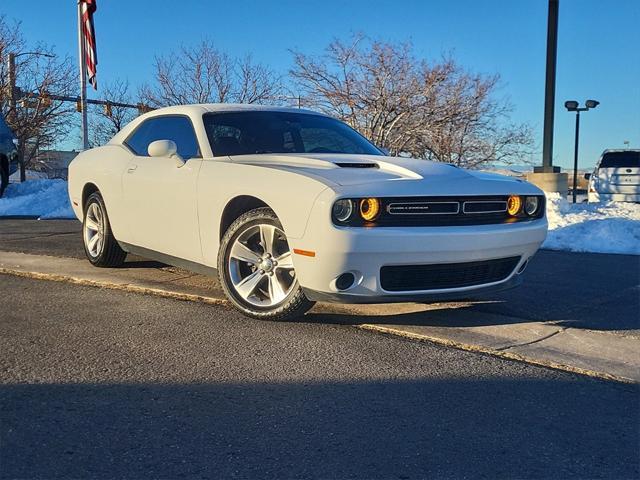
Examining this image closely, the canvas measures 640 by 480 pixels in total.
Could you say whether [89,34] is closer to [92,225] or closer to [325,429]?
[92,225]

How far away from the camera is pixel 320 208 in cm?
358

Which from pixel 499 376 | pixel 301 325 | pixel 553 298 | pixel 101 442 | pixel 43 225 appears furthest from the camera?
pixel 43 225

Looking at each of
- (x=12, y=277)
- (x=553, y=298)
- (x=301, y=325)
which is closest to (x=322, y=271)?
(x=301, y=325)

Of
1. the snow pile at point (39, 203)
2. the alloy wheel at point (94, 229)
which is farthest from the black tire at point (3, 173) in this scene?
the alloy wheel at point (94, 229)

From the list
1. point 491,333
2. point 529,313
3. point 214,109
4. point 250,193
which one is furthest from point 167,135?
point 529,313

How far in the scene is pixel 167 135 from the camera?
5.37 metres

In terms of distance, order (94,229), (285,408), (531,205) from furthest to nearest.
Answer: (94,229) → (531,205) → (285,408)

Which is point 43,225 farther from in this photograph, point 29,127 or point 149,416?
point 29,127

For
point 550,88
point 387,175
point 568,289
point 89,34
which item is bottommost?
point 568,289

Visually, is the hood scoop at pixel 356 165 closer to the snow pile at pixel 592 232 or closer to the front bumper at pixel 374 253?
the front bumper at pixel 374 253

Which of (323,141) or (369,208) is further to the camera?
(323,141)

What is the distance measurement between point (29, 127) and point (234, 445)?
21.0 meters

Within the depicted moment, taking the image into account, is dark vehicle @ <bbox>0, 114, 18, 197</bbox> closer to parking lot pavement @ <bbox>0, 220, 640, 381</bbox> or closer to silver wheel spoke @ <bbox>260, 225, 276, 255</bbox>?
parking lot pavement @ <bbox>0, 220, 640, 381</bbox>

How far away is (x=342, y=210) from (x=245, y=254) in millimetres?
892
